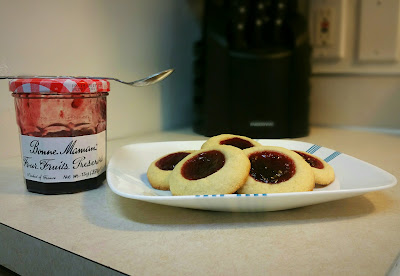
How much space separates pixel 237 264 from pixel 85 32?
0.67 meters

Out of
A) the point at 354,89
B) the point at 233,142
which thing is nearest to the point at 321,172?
the point at 233,142

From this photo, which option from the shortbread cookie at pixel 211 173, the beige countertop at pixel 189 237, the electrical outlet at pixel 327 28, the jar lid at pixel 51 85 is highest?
the electrical outlet at pixel 327 28

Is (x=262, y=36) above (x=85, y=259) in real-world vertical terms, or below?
above

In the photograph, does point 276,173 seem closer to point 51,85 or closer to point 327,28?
point 51,85

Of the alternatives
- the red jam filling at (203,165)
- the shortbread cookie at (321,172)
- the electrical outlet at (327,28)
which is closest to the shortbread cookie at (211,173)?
the red jam filling at (203,165)

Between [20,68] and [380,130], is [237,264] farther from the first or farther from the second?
[380,130]

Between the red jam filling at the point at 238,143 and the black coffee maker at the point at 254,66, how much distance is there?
387 mm

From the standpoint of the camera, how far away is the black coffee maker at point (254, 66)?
0.93 metres

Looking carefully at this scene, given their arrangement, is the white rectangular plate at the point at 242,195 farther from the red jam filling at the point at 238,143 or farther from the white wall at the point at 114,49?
the white wall at the point at 114,49

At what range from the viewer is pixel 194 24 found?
1198mm

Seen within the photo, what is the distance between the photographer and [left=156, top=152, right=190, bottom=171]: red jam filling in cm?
52

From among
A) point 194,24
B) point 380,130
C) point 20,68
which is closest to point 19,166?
point 20,68

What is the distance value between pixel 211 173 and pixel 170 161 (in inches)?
4.4

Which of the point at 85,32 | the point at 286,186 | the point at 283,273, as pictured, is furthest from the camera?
the point at 85,32
